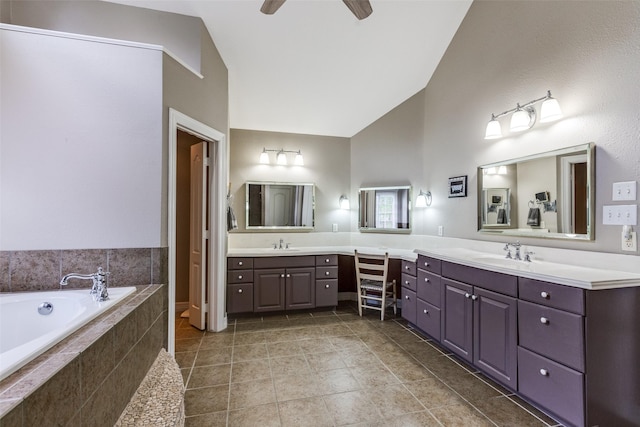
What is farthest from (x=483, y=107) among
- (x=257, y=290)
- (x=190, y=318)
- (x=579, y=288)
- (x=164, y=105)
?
(x=190, y=318)

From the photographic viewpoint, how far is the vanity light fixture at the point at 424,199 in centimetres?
359

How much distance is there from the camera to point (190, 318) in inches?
128

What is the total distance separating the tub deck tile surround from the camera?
0.86 meters

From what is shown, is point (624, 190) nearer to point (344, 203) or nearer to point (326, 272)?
A: point (326, 272)

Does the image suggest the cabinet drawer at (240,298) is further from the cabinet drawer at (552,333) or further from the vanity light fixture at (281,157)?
the cabinet drawer at (552,333)

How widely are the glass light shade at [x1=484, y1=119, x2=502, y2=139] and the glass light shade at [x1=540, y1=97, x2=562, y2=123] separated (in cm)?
43

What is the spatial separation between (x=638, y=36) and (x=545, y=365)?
2.05 meters

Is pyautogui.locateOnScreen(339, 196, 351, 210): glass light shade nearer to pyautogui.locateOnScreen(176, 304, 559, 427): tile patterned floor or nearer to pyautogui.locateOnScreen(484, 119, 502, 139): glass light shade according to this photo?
pyautogui.locateOnScreen(176, 304, 559, 427): tile patterned floor

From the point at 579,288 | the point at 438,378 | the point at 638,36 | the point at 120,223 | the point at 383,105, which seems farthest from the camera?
the point at 383,105

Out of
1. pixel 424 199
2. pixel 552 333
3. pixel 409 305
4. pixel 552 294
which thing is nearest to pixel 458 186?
pixel 424 199

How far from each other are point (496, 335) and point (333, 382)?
1.24 meters

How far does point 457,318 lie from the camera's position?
2426 millimetres

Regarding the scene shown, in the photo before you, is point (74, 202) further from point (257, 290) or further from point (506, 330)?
point (506, 330)

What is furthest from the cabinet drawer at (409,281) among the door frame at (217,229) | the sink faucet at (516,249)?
the door frame at (217,229)
